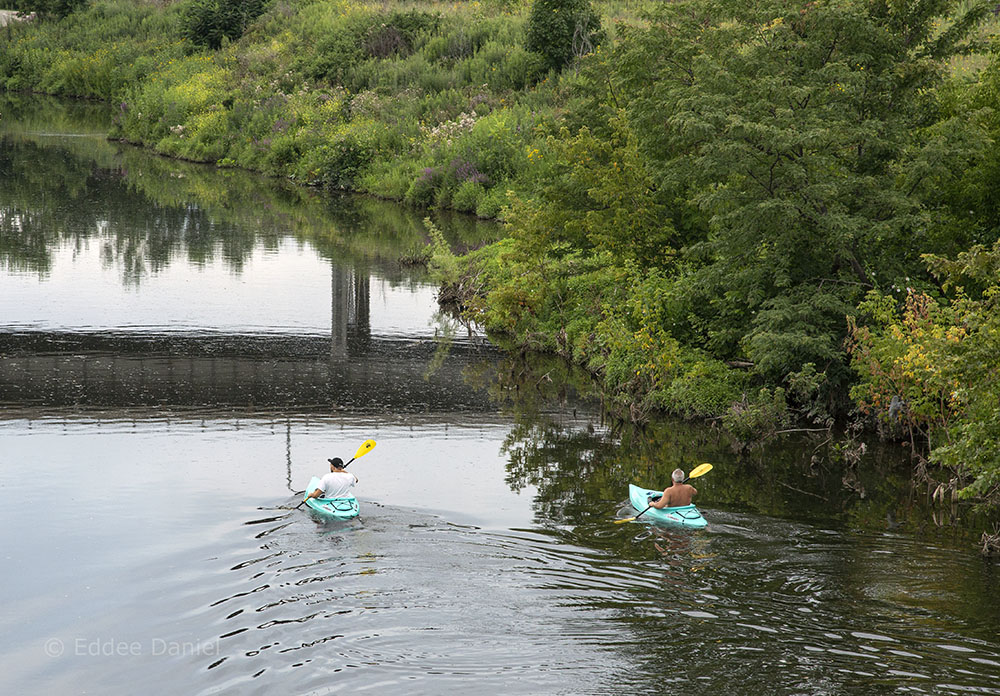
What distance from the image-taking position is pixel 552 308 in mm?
27875

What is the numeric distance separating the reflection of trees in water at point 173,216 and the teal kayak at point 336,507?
19.7 meters

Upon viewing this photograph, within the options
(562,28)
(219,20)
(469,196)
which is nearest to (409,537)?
(469,196)

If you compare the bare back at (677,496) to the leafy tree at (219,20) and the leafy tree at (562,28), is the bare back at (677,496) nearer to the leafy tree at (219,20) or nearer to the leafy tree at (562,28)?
the leafy tree at (562,28)

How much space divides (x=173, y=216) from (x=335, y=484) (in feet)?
104

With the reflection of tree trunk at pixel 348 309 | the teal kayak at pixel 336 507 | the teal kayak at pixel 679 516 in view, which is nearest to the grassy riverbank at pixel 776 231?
the reflection of tree trunk at pixel 348 309

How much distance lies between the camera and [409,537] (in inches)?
592

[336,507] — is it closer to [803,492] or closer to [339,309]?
[803,492]

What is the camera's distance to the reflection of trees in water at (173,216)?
38344mm

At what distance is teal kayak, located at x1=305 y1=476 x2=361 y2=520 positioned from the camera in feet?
51.6

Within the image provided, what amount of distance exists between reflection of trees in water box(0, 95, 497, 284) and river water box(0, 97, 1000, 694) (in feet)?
27.3

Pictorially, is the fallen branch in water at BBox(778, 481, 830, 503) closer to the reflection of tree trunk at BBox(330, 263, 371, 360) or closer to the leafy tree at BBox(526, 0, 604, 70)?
the reflection of tree trunk at BBox(330, 263, 371, 360)

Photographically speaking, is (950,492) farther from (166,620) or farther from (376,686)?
(166,620)

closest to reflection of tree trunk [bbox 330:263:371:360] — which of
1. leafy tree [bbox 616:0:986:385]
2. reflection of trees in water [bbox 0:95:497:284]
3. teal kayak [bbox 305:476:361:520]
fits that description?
reflection of trees in water [bbox 0:95:497:284]

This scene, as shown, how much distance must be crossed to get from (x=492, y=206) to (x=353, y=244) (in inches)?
240
